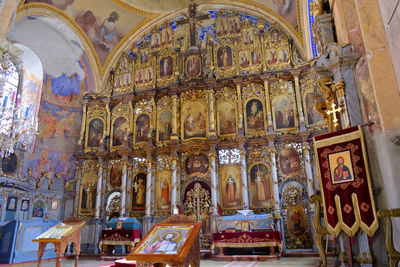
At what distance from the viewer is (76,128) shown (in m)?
14.3

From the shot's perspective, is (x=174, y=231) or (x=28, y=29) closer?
(x=174, y=231)

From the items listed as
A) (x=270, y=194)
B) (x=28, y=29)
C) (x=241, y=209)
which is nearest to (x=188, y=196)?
(x=241, y=209)

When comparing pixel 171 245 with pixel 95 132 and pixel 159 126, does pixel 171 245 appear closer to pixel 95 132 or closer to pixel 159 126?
pixel 159 126

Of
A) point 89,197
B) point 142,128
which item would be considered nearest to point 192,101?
point 142,128

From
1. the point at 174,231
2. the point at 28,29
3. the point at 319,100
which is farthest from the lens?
the point at 28,29

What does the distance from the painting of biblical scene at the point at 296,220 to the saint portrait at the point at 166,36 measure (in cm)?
932

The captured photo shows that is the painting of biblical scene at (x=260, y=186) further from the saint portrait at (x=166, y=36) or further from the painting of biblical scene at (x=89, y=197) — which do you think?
the saint portrait at (x=166, y=36)

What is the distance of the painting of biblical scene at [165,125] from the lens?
510 inches

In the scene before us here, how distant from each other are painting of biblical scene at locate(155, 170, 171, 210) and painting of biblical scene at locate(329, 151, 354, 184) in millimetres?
8379

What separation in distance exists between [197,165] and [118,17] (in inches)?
325

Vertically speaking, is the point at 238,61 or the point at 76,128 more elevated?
the point at 238,61

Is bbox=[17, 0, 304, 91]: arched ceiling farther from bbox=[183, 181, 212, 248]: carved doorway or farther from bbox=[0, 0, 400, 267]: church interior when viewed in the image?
bbox=[183, 181, 212, 248]: carved doorway

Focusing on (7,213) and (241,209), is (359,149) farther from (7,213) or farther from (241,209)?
(7,213)

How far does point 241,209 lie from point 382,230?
7.21 meters
